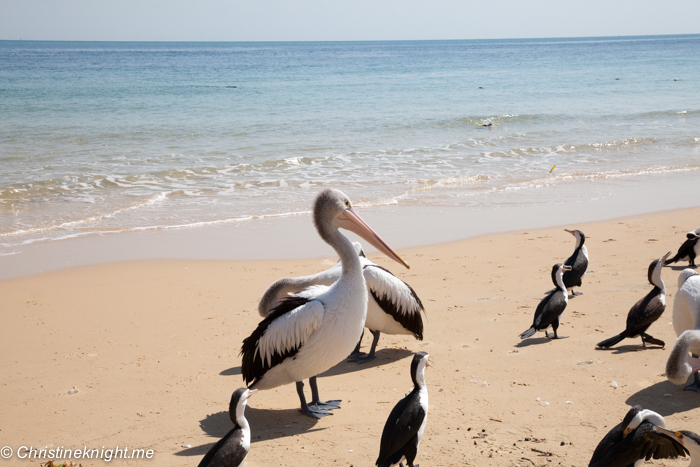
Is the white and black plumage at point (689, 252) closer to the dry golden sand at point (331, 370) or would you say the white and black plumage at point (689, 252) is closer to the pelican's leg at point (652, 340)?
the dry golden sand at point (331, 370)

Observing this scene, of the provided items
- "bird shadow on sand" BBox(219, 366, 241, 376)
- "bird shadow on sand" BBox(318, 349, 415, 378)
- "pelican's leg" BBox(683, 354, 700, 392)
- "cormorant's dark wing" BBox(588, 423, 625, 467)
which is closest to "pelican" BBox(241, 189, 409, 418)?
"bird shadow on sand" BBox(219, 366, 241, 376)

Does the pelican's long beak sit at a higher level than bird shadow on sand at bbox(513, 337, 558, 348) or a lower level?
higher

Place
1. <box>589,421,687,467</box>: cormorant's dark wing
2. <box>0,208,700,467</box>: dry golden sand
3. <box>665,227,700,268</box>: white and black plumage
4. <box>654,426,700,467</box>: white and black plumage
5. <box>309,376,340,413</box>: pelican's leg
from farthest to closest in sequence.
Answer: <box>665,227,700,268</box>: white and black plumage, <box>309,376,340,413</box>: pelican's leg, <box>0,208,700,467</box>: dry golden sand, <box>589,421,687,467</box>: cormorant's dark wing, <box>654,426,700,467</box>: white and black plumage

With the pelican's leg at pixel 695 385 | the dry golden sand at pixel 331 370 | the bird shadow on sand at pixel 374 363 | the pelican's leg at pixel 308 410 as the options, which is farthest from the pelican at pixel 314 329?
the pelican's leg at pixel 695 385

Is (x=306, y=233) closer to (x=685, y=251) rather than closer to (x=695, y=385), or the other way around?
(x=685, y=251)

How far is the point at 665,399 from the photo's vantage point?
12.5 ft

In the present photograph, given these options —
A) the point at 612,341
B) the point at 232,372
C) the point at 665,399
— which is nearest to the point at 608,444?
the point at 665,399

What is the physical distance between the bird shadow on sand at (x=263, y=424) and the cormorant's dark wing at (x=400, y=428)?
0.88 m

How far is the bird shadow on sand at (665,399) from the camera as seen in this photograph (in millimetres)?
3703

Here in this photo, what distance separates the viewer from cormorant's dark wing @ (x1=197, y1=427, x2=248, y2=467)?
2807 millimetres

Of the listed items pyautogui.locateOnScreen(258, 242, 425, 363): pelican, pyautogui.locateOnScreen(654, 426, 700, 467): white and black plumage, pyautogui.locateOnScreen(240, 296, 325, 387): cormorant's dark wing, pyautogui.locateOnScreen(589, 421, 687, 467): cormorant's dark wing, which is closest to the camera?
pyautogui.locateOnScreen(654, 426, 700, 467): white and black plumage

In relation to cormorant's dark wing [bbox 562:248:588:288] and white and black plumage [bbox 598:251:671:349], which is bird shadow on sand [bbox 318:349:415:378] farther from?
cormorant's dark wing [bbox 562:248:588:288]

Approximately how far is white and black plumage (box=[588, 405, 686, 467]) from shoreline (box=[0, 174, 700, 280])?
16.2 feet

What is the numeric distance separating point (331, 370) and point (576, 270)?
279 cm
